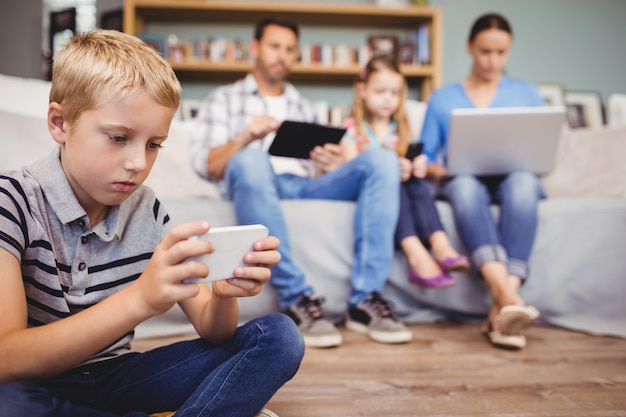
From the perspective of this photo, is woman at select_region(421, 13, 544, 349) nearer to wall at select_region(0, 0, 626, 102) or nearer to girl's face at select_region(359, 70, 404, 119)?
girl's face at select_region(359, 70, 404, 119)

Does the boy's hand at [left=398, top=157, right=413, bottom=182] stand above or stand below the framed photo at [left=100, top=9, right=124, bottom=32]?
below

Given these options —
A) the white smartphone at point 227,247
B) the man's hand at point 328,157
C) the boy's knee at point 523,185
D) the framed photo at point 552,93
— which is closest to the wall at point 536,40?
the framed photo at point 552,93

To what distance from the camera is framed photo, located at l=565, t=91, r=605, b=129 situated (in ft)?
10.9

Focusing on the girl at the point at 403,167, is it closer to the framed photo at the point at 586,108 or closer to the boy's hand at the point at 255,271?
the boy's hand at the point at 255,271

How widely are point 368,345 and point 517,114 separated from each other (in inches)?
31.9

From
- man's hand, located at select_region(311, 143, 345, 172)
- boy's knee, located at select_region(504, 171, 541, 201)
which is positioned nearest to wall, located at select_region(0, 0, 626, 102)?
man's hand, located at select_region(311, 143, 345, 172)

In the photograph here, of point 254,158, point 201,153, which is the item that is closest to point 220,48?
point 201,153

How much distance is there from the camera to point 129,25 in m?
2.99

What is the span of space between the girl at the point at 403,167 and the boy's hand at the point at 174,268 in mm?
1070

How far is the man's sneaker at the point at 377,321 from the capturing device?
4.82ft

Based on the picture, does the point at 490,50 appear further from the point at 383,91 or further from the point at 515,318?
the point at 515,318

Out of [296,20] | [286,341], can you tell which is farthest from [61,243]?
[296,20]

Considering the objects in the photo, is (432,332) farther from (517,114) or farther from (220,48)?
(220,48)

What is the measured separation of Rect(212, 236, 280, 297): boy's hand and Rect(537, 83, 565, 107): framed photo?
10.3ft
